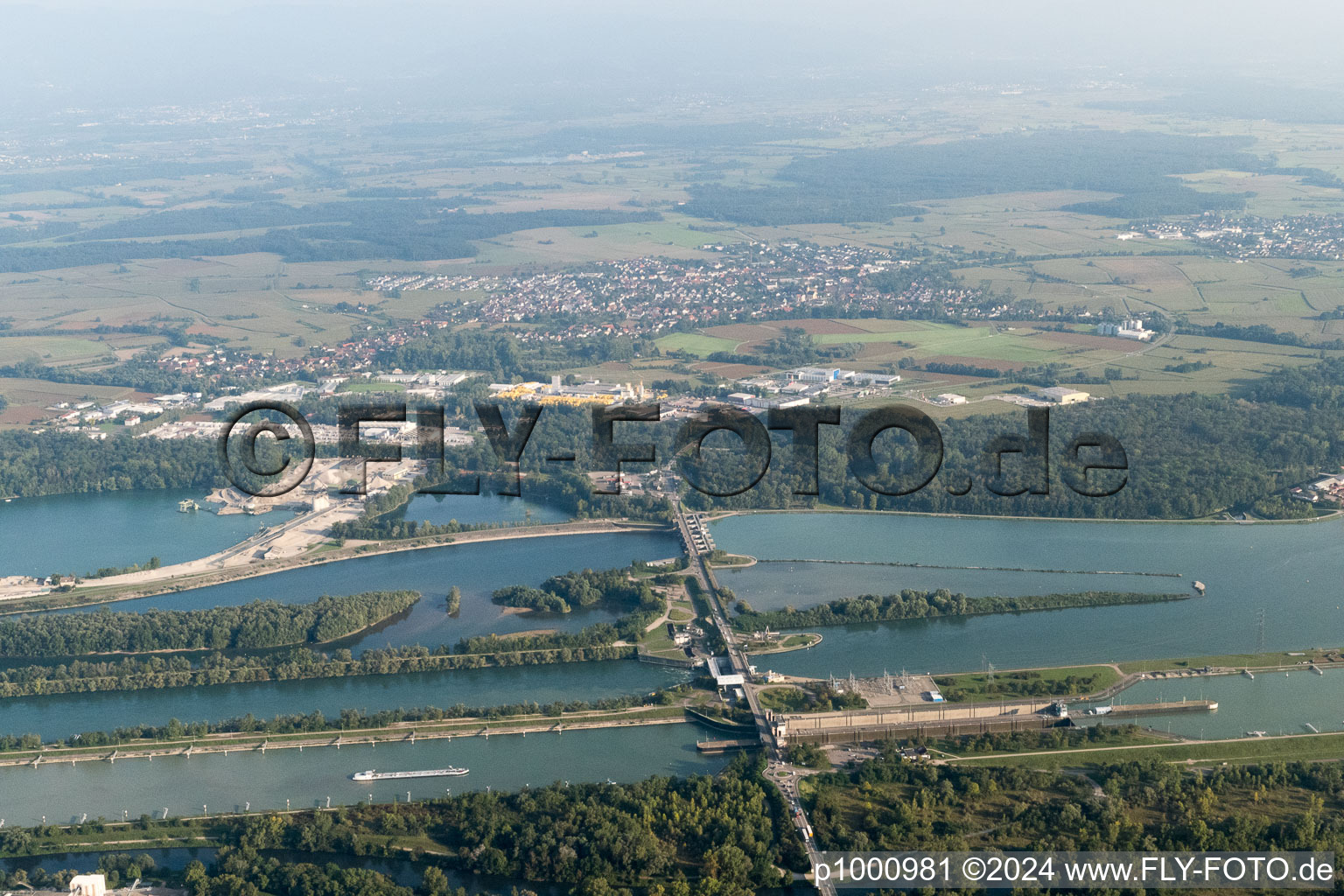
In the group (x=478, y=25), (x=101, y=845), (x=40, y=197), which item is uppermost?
(x=478, y=25)

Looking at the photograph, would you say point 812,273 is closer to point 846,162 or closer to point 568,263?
point 568,263

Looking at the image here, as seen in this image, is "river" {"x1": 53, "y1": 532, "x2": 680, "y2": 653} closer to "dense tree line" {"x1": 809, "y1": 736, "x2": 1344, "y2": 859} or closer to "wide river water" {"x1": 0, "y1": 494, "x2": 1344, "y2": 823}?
"wide river water" {"x1": 0, "y1": 494, "x2": 1344, "y2": 823}

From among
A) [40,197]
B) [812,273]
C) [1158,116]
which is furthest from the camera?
[1158,116]

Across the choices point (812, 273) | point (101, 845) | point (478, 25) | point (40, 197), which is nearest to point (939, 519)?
point (101, 845)

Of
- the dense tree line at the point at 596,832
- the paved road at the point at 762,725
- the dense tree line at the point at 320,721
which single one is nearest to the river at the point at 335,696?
the dense tree line at the point at 320,721

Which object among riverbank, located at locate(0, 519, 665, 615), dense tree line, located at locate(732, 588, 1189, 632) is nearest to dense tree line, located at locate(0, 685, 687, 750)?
dense tree line, located at locate(732, 588, 1189, 632)

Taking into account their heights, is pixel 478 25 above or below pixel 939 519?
above

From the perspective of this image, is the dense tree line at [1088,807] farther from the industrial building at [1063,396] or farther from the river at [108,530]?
the industrial building at [1063,396]
